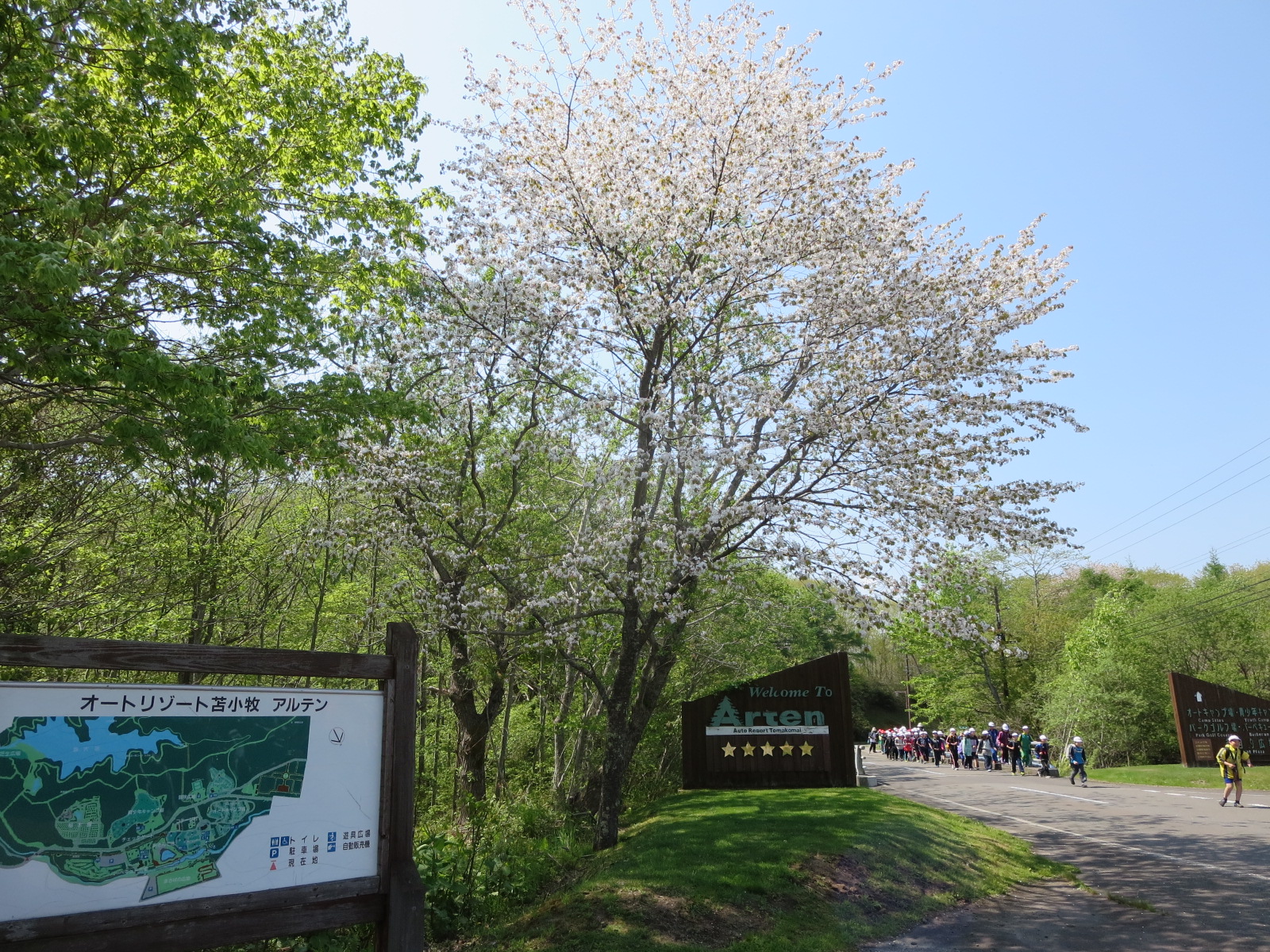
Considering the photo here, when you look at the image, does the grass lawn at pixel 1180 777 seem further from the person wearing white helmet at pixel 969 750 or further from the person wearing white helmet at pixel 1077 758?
the person wearing white helmet at pixel 969 750

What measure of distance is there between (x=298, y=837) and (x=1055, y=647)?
51018 mm

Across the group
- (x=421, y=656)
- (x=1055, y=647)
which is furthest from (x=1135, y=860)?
(x=1055, y=647)

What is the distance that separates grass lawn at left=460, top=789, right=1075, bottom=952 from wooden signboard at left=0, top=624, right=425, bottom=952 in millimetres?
3057

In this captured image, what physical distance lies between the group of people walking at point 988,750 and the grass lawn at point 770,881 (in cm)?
1316

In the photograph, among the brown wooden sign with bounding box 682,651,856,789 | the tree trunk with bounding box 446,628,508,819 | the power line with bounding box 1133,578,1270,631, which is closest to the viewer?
the tree trunk with bounding box 446,628,508,819

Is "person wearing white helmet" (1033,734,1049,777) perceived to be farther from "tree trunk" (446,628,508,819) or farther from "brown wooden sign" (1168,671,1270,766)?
"tree trunk" (446,628,508,819)

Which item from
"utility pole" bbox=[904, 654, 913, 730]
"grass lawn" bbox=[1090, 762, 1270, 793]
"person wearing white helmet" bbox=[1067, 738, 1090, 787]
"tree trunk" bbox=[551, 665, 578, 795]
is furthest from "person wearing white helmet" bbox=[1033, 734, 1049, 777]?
"utility pole" bbox=[904, 654, 913, 730]

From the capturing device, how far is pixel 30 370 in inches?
281

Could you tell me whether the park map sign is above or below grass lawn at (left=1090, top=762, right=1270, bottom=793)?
above

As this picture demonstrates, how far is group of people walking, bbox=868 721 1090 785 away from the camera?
2527 centimetres

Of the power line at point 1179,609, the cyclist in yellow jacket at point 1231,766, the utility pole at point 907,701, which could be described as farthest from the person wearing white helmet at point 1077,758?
the utility pole at point 907,701

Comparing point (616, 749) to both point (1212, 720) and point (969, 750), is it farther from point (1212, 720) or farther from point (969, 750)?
point (969, 750)

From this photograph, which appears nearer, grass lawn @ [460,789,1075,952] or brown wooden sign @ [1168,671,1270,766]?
grass lawn @ [460,789,1075,952]

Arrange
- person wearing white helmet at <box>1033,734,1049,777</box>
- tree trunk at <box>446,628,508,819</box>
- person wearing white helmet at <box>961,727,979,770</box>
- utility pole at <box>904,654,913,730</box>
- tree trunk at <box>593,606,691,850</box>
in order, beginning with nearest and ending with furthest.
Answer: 1. tree trunk at <box>593,606,691,850</box>
2. tree trunk at <box>446,628,508,819</box>
3. person wearing white helmet at <box>1033,734,1049,777</box>
4. person wearing white helmet at <box>961,727,979,770</box>
5. utility pole at <box>904,654,913,730</box>
